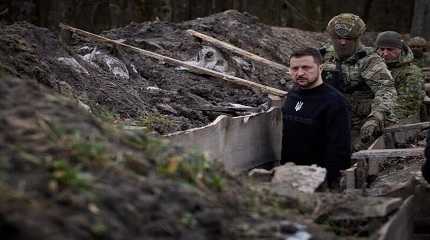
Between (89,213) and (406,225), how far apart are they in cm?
322

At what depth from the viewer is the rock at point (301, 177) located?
305 inches

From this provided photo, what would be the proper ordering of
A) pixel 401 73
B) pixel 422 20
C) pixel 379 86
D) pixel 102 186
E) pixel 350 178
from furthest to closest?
pixel 422 20 < pixel 401 73 < pixel 379 86 < pixel 350 178 < pixel 102 186

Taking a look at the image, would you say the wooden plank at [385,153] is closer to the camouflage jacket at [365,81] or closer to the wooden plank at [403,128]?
the camouflage jacket at [365,81]

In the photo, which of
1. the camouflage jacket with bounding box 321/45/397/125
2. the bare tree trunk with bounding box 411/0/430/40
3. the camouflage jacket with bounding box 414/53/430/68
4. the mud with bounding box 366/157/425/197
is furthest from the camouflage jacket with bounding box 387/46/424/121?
the bare tree trunk with bounding box 411/0/430/40

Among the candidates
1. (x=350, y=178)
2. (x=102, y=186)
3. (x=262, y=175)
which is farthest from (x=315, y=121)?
(x=102, y=186)

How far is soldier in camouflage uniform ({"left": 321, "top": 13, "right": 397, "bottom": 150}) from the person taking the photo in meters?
11.4

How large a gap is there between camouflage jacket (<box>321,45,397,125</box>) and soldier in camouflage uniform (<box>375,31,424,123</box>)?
0.99 metres

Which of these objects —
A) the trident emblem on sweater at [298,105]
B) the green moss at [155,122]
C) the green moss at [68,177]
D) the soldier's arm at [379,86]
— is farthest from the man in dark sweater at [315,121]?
the green moss at [68,177]

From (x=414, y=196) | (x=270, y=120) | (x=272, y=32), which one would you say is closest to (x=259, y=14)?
(x=272, y=32)

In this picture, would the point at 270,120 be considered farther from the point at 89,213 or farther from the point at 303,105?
the point at 89,213

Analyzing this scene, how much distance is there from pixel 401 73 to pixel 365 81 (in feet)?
4.44

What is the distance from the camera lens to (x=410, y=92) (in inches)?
511

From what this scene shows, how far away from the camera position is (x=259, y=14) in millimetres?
28328

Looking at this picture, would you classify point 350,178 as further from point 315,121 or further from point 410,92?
point 410,92
